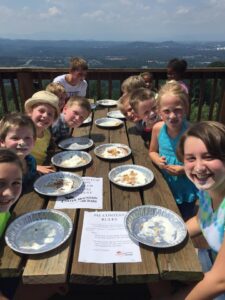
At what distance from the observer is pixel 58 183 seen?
2014mm

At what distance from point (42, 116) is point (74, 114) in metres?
0.41

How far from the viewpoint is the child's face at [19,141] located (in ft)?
6.86

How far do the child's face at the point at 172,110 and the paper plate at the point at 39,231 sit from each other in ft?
4.30

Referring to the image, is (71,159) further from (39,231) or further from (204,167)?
(204,167)

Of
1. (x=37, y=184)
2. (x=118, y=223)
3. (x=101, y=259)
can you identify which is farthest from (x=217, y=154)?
(x=37, y=184)

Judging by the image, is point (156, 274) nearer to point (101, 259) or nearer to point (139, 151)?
point (101, 259)

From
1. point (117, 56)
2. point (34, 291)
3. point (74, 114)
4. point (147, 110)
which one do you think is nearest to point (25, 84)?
point (74, 114)

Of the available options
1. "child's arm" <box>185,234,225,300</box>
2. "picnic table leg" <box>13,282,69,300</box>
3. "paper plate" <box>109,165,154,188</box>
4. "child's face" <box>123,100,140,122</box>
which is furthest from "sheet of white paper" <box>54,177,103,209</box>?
"child's face" <box>123,100,140,122</box>

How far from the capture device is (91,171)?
2.22 meters

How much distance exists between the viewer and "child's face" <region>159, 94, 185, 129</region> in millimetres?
2423

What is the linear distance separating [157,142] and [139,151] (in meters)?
0.19

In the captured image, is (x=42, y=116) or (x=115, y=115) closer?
(x=42, y=116)

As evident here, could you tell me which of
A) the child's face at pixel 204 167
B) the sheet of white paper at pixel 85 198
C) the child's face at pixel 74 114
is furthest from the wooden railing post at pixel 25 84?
the child's face at pixel 204 167

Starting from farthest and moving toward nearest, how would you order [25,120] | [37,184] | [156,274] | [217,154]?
1. [25,120]
2. [37,184]
3. [217,154]
4. [156,274]
